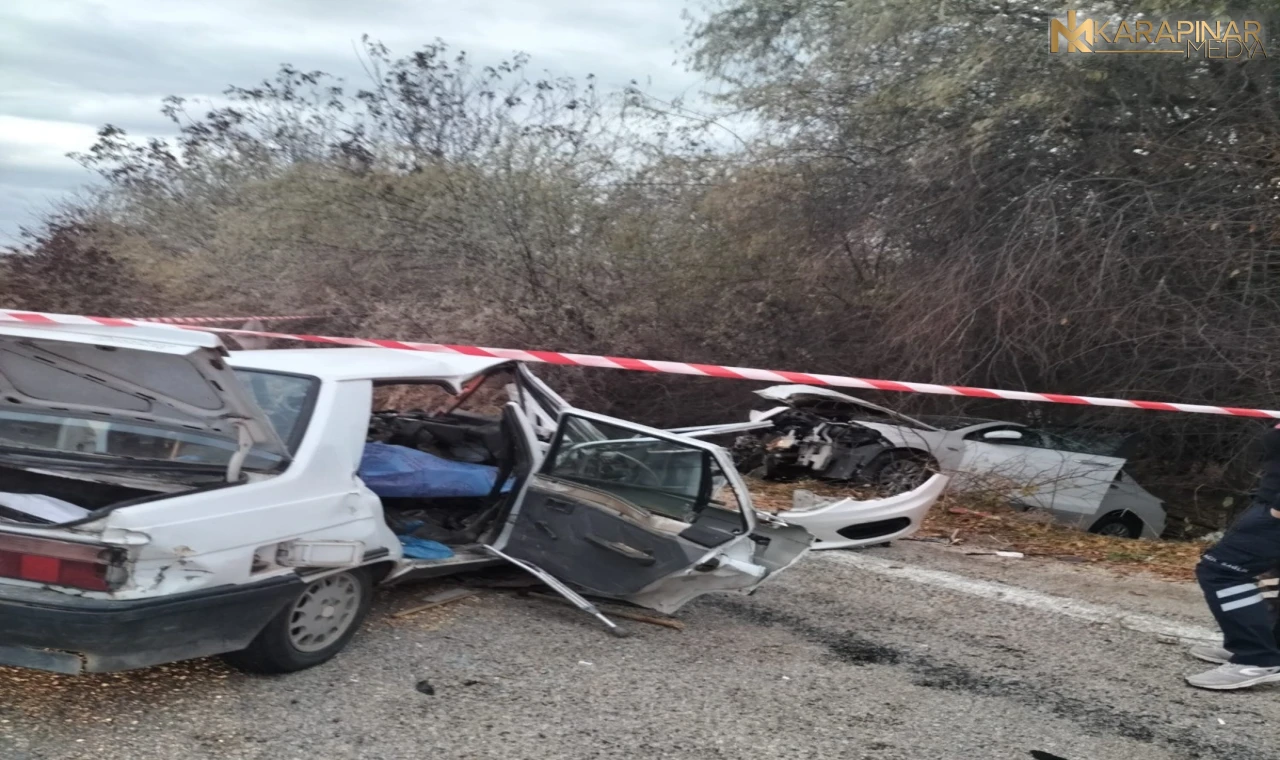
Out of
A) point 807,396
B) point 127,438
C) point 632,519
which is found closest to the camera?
point 127,438

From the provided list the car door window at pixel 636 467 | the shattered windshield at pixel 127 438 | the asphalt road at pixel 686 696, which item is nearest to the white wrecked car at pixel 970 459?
the asphalt road at pixel 686 696

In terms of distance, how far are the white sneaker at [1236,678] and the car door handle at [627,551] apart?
8.44 feet

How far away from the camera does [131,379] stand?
156 inches

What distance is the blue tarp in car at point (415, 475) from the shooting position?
486 cm

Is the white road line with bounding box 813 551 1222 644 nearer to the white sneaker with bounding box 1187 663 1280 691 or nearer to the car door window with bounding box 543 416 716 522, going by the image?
the white sneaker with bounding box 1187 663 1280 691

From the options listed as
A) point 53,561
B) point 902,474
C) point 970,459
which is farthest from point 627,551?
point 970,459

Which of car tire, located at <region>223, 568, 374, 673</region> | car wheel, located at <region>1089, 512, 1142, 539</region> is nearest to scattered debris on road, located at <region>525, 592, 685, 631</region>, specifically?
car tire, located at <region>223, 568, 374, 673</region>

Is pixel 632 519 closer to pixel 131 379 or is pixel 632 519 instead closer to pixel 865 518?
pixel 865 518

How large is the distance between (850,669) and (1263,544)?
1.95 m

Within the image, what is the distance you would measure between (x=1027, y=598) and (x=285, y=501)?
447 cm

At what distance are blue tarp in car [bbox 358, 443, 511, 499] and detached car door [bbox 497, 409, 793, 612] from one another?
1.00 feet

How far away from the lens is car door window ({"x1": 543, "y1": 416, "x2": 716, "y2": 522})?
4934 millimetres

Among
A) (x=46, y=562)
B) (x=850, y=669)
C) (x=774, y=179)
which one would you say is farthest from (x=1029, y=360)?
(x=46, y=562)

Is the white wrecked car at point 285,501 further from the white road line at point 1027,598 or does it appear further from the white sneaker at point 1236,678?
the white sneaker at point 1236,678
